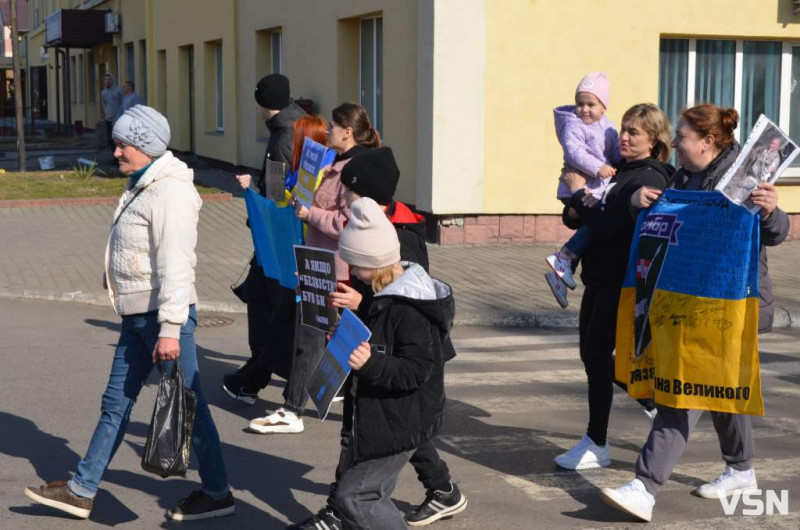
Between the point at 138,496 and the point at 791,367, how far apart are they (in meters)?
5.15

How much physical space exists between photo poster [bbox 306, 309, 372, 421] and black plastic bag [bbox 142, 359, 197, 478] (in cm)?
65

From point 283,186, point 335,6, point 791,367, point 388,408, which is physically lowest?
point 791,367

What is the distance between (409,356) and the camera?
13.7 ft

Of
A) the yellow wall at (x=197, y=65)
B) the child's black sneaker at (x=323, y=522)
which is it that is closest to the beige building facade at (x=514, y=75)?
the yellow wall at (x=197, y=65)

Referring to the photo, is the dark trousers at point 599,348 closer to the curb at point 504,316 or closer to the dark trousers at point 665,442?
the dark trousers at point 665,442

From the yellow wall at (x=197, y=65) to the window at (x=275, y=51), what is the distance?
5.22 ft

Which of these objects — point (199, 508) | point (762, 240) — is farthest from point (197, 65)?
point (762, 240)

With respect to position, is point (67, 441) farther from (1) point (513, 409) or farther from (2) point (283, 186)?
(1) point (513, 409)

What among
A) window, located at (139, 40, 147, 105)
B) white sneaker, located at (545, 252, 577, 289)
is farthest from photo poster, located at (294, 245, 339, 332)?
window, located at (139, 40, 147, 105)

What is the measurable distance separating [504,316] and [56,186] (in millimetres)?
12967

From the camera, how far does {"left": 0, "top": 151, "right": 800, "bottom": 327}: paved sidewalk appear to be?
407 inches

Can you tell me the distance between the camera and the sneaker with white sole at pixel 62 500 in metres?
5.06

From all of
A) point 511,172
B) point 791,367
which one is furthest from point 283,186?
point 511,172

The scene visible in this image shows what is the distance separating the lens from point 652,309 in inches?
204
